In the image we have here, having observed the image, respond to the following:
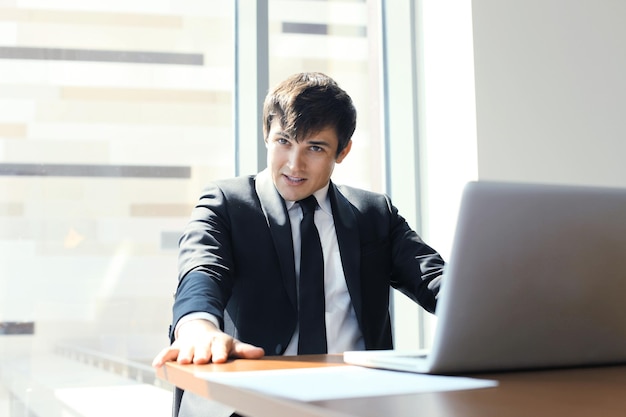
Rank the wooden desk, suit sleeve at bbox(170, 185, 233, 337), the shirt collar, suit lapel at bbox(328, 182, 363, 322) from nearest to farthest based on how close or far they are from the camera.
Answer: the wooden desk
suit sleeve at bbox(170, 185, 233, 337)
suit lapel at bbox(328, 182, 363, 322)
the shirt collar

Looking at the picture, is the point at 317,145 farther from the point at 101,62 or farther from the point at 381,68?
the point at 381,68

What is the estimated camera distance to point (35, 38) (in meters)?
2.70

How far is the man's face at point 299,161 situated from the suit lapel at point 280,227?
3 centimetres

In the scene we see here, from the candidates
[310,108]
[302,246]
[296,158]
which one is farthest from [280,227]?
[310,108]

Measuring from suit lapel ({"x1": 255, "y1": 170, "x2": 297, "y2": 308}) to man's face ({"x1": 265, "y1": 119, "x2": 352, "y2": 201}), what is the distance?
0.03m

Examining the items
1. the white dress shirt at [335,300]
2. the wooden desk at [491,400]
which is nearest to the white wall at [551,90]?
the white dress shirt at [335,300]

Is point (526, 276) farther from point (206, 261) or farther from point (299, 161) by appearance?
point (299, 161)

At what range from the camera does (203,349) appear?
1.03m

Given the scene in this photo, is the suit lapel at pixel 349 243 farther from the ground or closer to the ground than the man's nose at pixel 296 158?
closer to the ground

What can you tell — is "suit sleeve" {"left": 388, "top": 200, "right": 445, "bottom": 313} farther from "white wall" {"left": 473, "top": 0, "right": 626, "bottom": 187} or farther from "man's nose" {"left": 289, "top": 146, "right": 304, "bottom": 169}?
"white wall" {"left": 473, "top": 0, "right": 626, "bottom": 187}

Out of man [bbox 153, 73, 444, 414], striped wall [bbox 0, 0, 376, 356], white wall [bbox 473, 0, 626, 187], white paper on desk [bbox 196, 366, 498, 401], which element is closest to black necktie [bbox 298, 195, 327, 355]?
man [bbox 153, 73, 444, 414]

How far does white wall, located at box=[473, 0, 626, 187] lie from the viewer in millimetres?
3135

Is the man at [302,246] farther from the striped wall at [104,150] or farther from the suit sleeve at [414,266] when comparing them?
the striped wall at [104,150]

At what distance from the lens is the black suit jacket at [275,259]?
5.12ft
